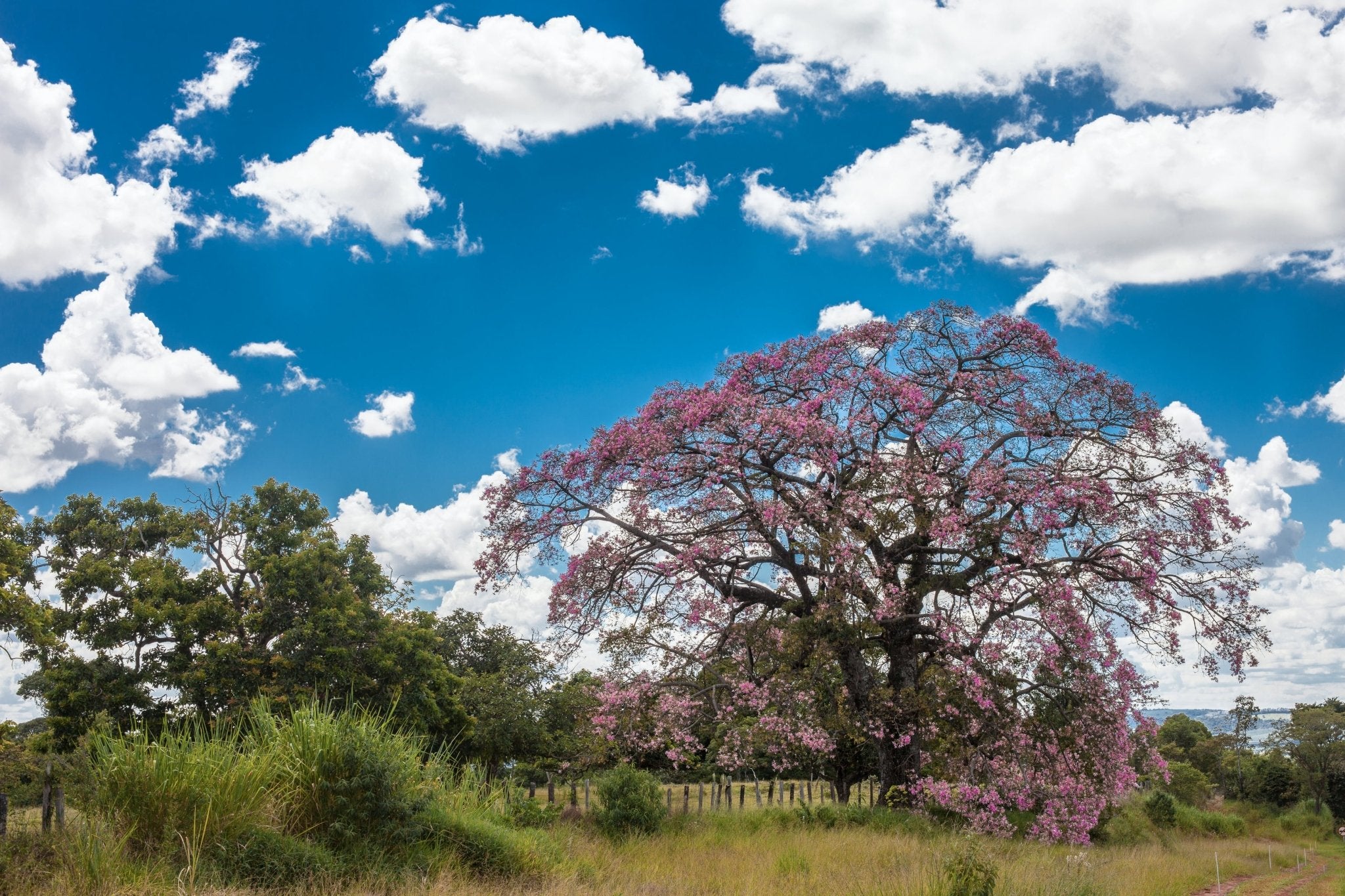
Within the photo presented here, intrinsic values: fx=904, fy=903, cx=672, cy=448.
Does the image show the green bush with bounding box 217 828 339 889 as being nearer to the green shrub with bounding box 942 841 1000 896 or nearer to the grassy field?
the grassy field

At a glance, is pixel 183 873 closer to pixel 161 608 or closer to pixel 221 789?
pixel 221 789

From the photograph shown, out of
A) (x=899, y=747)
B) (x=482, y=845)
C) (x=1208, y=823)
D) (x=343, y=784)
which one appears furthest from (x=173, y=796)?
(x=1208, y=823)

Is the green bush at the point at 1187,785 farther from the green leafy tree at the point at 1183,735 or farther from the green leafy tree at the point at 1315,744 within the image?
the green leafy tree at the point at 1183,735

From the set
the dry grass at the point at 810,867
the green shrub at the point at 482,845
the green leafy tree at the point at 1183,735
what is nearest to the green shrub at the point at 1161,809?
the dry grass at the point at 810,867

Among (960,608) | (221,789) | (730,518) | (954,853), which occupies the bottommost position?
(954,853)

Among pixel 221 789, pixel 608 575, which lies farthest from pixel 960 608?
pixel 221 789

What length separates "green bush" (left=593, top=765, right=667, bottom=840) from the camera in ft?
49.1

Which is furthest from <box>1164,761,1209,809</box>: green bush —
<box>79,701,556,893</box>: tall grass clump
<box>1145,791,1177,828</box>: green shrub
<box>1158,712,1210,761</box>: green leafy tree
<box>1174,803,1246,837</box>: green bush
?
<box>79,701,556,893</box>: tall grass clump

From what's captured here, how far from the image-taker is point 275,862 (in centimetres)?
866

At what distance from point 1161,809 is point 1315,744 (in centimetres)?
2246

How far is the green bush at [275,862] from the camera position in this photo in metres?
8.47

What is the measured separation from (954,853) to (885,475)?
26.2 ft

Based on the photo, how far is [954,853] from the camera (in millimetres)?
9219

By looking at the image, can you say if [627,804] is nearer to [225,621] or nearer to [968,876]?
[968,876]
